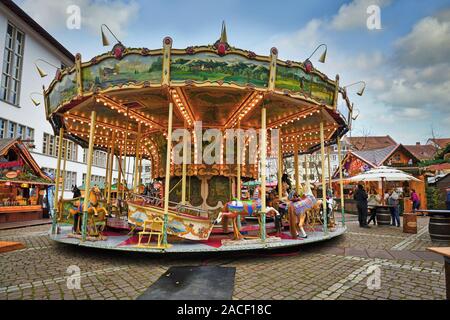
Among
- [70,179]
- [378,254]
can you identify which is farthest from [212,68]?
[70,179]

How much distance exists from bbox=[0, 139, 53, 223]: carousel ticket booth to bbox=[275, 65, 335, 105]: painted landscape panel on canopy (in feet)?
53.9

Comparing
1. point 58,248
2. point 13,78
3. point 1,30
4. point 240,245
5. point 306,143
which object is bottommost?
point 58,248

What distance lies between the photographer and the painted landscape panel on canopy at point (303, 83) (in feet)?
22.4

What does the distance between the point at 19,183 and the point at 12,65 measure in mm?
14899

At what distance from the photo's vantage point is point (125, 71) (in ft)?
21.4

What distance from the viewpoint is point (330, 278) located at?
493 centimetres

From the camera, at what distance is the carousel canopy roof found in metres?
6.30

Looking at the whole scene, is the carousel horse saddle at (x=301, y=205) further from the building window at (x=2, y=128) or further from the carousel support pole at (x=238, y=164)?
the building window at (x=2, y=128)

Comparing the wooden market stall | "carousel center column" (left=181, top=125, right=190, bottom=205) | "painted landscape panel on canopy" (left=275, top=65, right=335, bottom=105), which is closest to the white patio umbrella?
"painted landscape panel on canopy" (left=275, top=65, right=335, bottom=105)

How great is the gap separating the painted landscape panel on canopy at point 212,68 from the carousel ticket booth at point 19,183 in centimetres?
1453

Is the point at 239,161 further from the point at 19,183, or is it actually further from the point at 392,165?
the point at 392,165

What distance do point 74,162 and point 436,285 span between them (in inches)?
1363
